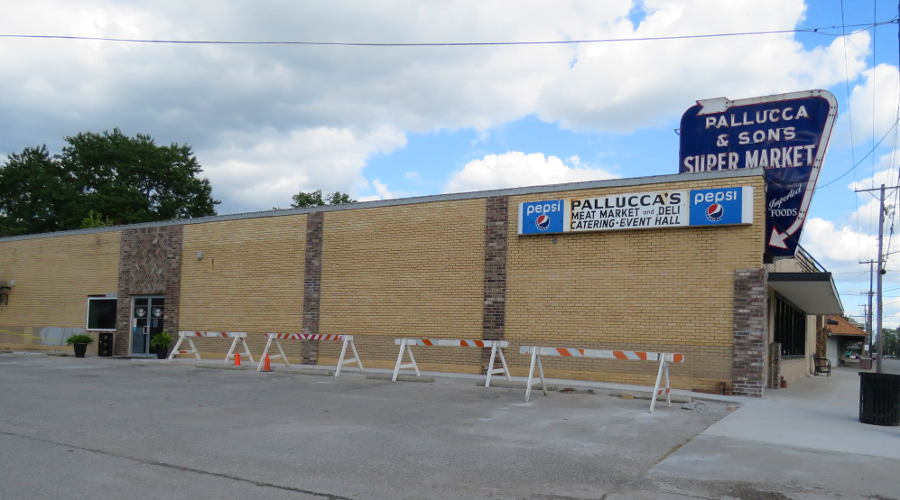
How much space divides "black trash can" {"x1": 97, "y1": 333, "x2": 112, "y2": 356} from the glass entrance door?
761mm

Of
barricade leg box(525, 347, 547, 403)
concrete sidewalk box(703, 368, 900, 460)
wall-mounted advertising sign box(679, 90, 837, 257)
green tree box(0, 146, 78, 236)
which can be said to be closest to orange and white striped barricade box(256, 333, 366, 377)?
barricade leg box(525, 347, 547, 403)

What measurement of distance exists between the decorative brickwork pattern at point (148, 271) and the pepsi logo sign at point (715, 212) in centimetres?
1781

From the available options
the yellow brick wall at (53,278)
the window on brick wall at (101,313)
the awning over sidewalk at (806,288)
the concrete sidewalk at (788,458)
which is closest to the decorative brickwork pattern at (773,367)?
the awning over sidewalk at (806,288)

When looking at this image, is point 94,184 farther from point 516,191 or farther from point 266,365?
point 516,191

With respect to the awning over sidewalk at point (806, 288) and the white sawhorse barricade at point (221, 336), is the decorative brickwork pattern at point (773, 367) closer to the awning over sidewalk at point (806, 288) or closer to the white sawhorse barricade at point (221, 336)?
the awning over sidewalk at point (806, 288)

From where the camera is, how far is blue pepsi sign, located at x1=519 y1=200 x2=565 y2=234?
56.9 ft

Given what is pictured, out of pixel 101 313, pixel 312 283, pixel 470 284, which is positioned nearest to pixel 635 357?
pixel 470 284

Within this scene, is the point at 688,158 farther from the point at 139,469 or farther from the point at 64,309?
the point at 64,309

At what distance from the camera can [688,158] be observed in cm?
1773

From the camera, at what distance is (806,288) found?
57.9 feet

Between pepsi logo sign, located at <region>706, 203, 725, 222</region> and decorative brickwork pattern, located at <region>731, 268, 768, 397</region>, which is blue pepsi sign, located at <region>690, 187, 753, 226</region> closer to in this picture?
pepsi logo sign, located at <region>706, 203, 725, 222</region>

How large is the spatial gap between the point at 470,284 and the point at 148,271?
527 inches

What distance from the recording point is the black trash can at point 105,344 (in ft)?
81.9

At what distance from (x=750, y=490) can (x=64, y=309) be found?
27396 millimetres
